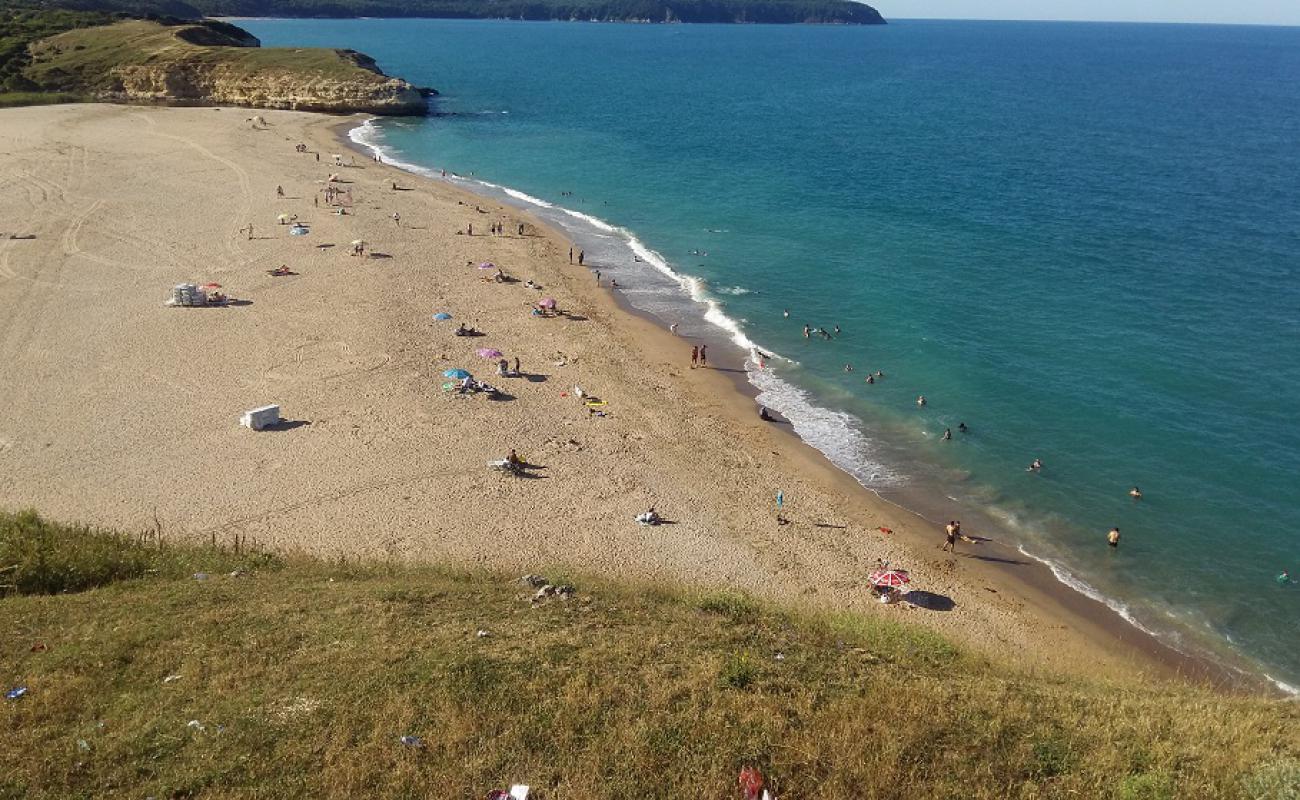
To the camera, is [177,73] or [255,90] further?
[255,90]

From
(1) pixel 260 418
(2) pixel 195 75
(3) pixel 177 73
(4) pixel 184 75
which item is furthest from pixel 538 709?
(2) pixel 195 75

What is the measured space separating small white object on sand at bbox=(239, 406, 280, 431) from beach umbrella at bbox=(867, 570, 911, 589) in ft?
69.3

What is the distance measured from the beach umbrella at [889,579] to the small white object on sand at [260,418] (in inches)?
831

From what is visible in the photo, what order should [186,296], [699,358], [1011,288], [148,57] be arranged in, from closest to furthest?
1. [699,358]
2. [186,296]
3. [1011,288]
4. [148,57]

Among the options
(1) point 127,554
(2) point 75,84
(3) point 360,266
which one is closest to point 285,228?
(3) point 360,266

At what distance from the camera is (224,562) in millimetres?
18391

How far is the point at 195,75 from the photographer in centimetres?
9844

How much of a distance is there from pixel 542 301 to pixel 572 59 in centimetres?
14765

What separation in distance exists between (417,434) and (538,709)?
1950cm

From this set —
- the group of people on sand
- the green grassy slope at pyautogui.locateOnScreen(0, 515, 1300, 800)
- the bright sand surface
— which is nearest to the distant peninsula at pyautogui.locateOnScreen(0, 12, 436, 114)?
the bright sand surface

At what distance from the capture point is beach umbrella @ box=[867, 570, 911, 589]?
77.0ft

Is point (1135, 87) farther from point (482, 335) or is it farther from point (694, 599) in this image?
point (694, 599)

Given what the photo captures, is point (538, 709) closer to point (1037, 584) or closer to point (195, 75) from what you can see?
point (1037, 584)

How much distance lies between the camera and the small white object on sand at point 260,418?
1144 inches
